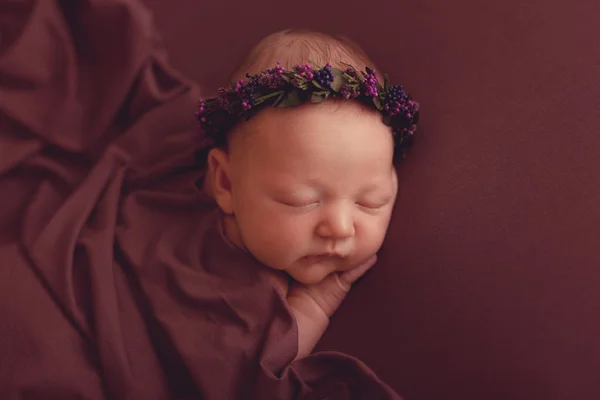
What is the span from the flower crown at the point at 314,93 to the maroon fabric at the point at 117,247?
0.20m

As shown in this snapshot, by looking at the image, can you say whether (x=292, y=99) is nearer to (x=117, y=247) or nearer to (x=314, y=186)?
(x=314, y=186)

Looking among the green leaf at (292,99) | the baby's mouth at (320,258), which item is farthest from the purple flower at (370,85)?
the baby's mouth at (320,258)

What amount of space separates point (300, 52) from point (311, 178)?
0.21 m

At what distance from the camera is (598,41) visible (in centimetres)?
87

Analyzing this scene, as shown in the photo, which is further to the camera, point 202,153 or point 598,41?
point 202,153

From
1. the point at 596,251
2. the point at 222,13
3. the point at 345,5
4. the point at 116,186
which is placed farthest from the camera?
the point at 222,13

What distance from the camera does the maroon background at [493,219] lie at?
81cm

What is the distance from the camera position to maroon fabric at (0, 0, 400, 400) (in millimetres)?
866

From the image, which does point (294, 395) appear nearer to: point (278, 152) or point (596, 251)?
point (278, 152)

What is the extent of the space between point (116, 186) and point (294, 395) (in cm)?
47

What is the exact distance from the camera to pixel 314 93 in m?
0.85

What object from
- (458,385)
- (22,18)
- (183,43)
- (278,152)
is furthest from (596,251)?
(22,18)

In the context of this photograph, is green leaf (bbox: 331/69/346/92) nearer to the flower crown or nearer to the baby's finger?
the flower crown

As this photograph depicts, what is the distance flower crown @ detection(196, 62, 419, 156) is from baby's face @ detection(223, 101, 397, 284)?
0.02 meters
